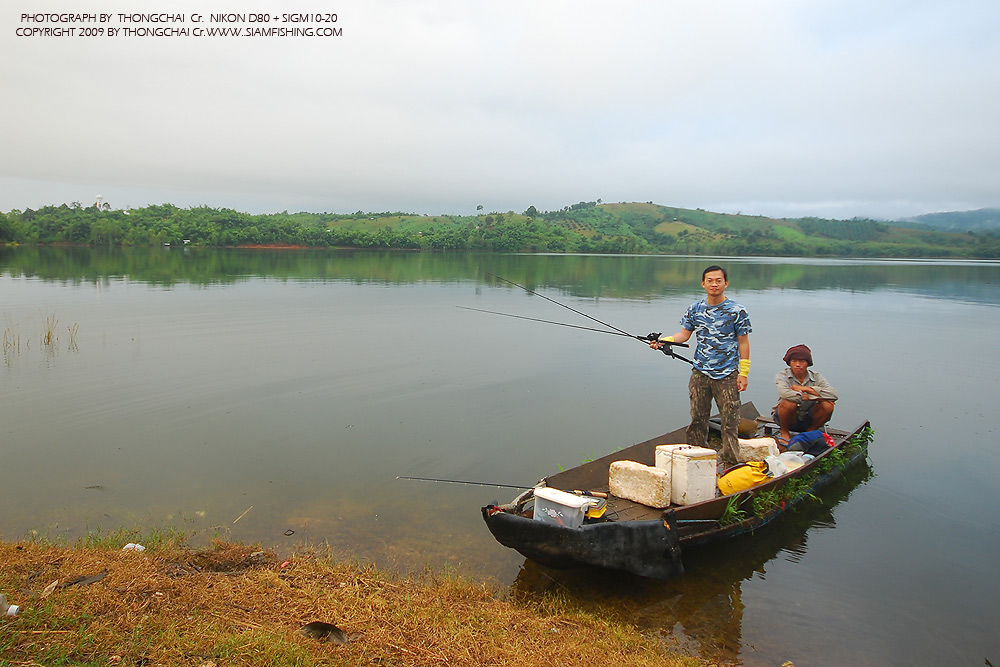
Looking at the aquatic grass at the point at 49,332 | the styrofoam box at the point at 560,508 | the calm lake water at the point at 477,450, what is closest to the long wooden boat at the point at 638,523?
the styrofoam box at the point at 560,508

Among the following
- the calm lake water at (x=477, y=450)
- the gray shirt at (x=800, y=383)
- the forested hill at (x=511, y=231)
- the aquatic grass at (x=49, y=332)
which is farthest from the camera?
the forested hill at (x=511, y=231)

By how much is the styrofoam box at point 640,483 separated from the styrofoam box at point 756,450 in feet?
5.98

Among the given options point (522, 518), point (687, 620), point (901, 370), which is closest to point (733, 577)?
point (687, 620)

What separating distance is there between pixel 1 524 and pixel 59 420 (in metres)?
3.39

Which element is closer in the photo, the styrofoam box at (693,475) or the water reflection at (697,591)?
the water reflection at (697,591)

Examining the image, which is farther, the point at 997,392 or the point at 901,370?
the point at 901,370

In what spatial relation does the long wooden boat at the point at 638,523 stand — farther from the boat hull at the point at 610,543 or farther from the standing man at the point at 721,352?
the standing man at the point at 721,352

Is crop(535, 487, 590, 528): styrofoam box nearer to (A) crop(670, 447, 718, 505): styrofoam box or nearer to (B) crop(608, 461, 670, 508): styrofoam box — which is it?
(B) crop(608, 461, 670, 508): styrofoam box

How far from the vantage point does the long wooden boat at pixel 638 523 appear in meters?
4.61

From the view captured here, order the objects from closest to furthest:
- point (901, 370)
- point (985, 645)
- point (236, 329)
A: point (985, 645)
point (901, 370)
point (236, 329)

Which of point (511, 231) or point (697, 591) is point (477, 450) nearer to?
point (697, 591)

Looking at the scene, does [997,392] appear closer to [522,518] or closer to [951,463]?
[951,463]

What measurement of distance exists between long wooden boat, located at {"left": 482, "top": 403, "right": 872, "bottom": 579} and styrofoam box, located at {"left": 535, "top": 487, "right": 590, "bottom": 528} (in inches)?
5.5

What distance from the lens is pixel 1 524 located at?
561cm
